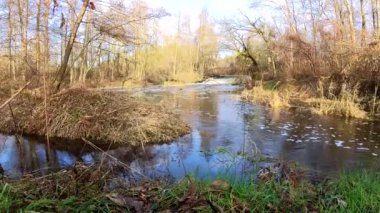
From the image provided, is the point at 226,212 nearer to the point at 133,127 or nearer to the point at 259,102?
the point at 133,127

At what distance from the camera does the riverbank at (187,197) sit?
3.76 metres

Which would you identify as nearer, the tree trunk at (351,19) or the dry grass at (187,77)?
the tree trunk at (351,19)

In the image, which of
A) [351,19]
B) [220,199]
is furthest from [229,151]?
[351,19]

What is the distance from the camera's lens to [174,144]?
34.1ft

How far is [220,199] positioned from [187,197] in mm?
343

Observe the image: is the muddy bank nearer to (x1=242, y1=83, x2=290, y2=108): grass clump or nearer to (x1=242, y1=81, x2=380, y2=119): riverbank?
(x1=242, y1=81, x2=380, y2=119): riverbank

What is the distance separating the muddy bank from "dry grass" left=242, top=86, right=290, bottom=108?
822 cm

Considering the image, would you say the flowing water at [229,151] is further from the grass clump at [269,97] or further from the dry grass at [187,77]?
the dry grass at [187,77]

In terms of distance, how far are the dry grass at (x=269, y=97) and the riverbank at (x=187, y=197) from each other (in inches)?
572

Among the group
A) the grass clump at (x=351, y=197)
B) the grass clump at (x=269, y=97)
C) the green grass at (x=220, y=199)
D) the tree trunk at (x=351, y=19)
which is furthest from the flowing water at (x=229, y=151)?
the tree trunk at (x=351, y=19)

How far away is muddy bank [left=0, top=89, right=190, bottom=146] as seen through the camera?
10719 mm

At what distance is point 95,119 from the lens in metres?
11.1

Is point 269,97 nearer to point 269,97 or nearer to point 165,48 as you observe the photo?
point 269,97

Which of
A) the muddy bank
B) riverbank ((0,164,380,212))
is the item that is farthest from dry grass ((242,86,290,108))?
riverbank ((0,164,380,212))
